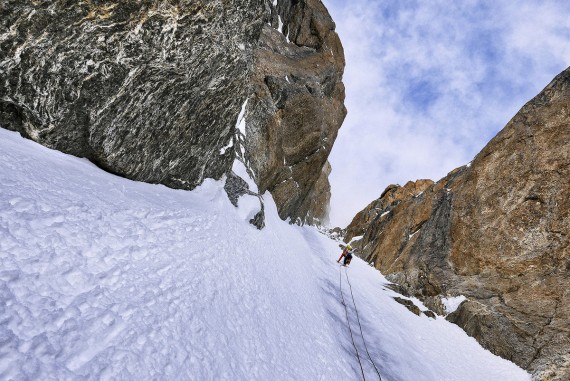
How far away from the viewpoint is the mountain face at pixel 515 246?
18.0 meters

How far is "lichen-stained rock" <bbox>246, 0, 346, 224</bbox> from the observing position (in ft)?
89.8

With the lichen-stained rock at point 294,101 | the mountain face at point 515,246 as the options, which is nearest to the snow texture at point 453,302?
the mountain face at point 515,246

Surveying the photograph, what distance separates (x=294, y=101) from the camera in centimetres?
3070

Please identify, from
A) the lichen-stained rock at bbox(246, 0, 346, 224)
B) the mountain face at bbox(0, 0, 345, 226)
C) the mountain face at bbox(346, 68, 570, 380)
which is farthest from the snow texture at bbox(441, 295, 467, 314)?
the mountain face at bbox(0, 0, 345, 226)

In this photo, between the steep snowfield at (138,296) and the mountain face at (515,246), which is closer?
the steep snowfield at (138,296)

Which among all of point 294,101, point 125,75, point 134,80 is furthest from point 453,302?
point 125,75

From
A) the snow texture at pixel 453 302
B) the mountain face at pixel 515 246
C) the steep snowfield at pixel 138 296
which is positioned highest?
the mountain face at pixel 515 246

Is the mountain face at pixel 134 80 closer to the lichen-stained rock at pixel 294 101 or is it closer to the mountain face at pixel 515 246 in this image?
the lichen-stained rock at pixel 294 101

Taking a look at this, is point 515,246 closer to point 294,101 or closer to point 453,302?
point 453,302

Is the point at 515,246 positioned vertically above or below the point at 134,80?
above

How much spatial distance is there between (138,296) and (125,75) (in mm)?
6708

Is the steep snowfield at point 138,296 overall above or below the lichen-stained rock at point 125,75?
below

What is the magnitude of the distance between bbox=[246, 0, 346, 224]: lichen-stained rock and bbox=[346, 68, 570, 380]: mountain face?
616 inches

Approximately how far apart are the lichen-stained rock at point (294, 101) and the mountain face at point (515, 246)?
1564cm
